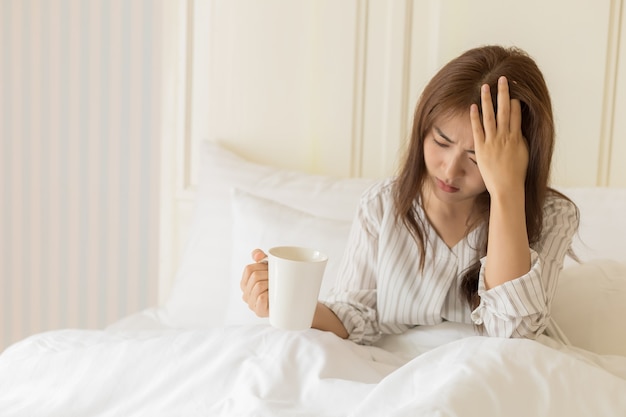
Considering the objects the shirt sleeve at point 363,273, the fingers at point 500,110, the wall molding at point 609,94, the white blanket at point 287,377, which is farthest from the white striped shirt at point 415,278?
the wall molding at point 609,94

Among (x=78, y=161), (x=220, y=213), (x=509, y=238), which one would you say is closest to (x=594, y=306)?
(x=509, y=238)

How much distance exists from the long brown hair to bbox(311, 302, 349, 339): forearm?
22 cm

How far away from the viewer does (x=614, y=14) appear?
162 centimetres

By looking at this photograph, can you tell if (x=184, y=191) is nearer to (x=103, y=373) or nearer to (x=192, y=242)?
(x=192, y=242)

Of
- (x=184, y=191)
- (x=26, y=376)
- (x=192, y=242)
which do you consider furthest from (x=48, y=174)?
(x=26, y=376)

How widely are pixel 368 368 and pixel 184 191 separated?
1.08 meters

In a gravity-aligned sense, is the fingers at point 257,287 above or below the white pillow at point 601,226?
below

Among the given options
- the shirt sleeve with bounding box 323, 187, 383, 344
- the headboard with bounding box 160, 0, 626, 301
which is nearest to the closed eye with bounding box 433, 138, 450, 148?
the shirt sleeve with bounding box 323, 187, 383, 344

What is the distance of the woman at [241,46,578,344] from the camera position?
115cm

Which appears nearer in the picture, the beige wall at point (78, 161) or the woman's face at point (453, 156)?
the woman's face at point (453, 156)

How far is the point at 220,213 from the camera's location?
5.78 feet

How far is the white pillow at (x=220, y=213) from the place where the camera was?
5.51 feet

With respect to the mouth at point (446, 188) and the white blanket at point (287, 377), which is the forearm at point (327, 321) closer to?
the white blanket at point (287, 377)

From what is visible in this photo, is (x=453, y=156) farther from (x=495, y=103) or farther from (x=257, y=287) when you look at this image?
(x=257, y=287)
